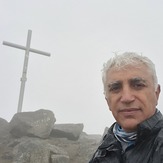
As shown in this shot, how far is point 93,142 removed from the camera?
13961 millimetres

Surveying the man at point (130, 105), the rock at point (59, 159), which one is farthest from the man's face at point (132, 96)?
the rock at point (59, 159)

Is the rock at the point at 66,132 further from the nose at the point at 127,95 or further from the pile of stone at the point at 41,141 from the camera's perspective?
the nose at the point at 127,95

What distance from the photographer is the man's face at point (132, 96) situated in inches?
96.7

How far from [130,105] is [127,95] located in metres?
0.09

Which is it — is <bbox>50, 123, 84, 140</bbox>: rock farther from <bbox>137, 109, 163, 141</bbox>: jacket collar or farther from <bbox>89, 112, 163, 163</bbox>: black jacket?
<bbox>137, 109, 163, 141</bbox>: jacket collar

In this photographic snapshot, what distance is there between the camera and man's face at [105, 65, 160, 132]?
2457 mm

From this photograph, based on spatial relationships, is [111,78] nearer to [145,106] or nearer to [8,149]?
[145,106]

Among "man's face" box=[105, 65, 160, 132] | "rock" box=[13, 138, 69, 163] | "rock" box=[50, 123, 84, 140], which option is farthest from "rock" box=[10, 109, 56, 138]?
"man's face" box=[105, 65, 160, 132]

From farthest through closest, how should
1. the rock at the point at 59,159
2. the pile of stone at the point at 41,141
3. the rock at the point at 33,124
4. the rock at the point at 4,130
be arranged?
1. the rock at the point at 4,130
2. the rock at the point at 33,124
3. the pile of stone at the point at 41,141
4. the rock at the point at 59,159

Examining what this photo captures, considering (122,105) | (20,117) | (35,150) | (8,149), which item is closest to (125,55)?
(122,105)

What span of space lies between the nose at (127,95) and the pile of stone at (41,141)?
28.4 feet

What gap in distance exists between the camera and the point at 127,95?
2.48 metres

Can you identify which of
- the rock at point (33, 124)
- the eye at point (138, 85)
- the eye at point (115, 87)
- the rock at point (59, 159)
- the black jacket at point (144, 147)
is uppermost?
the eye at point (138, 85)

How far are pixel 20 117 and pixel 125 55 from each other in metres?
12.4
